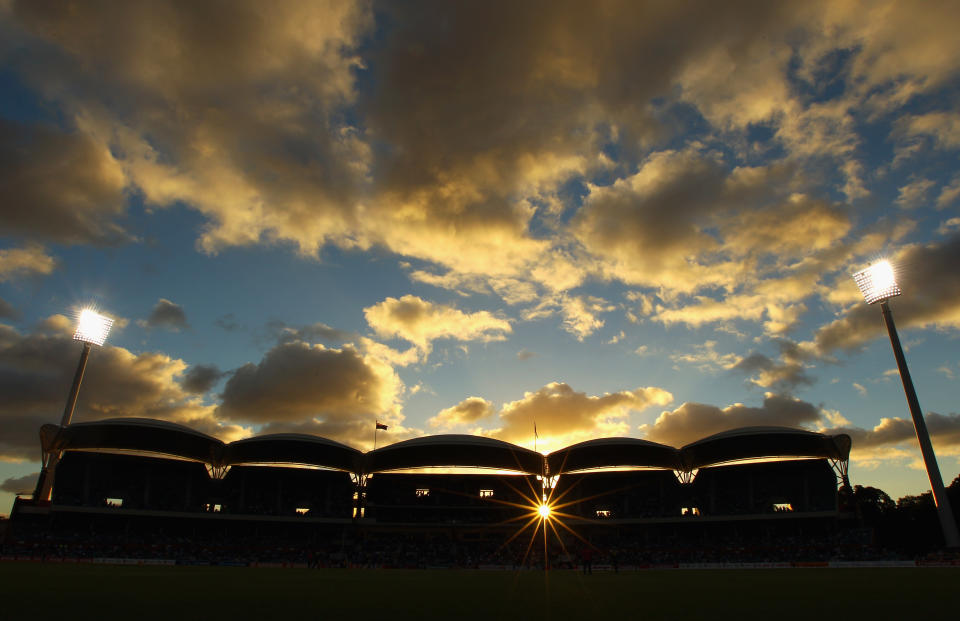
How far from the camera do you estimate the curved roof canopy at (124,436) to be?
67562mm

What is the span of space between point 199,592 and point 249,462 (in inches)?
2301

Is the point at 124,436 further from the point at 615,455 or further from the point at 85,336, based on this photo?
the point at 615,455

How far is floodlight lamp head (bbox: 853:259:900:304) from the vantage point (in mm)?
69750

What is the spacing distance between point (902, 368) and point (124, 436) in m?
96.3

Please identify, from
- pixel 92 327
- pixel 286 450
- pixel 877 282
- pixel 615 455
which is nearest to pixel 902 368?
pixel 877 282

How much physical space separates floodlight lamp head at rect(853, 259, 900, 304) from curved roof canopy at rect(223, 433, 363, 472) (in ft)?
231

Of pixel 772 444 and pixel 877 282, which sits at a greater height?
pixel 877 282

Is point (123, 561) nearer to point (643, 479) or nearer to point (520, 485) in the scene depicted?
point (520, 485)

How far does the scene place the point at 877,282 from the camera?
233 feet

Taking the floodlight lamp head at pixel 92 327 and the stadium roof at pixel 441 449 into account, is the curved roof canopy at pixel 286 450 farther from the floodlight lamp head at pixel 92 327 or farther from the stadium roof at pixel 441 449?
the floodlight lamp head at pixel 92 327

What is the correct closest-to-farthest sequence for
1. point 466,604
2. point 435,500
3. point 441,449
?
point 466,604 → point 441,449 → point 435,500

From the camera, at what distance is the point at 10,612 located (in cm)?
1379

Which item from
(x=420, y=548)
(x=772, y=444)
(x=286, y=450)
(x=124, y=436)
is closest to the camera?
(x=124, y=436)

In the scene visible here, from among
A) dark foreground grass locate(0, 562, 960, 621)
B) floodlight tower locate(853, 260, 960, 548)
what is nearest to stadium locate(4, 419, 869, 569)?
floodlight tower locate(853, 260, 960, 548)
